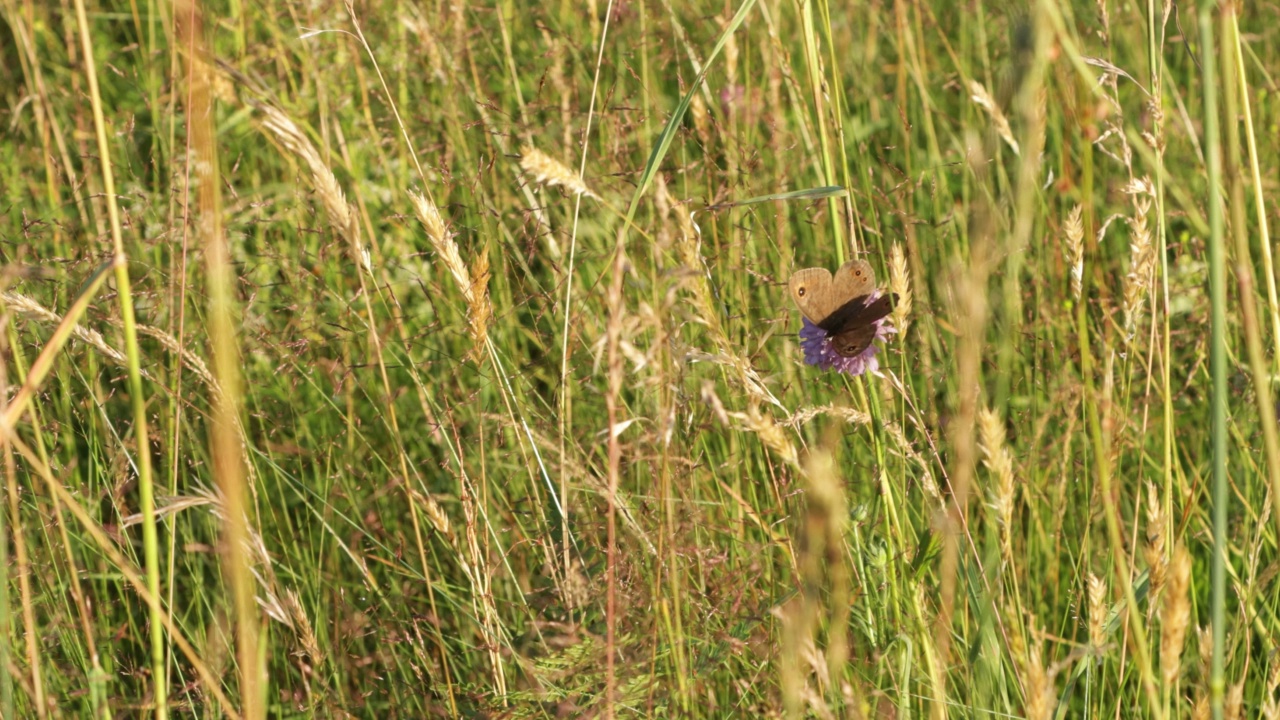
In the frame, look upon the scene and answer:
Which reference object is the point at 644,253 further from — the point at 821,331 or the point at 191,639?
the point at 191,639

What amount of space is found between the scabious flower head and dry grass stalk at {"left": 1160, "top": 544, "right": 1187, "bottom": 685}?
0.53 metres

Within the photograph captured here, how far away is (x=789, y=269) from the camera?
1653 millimetres

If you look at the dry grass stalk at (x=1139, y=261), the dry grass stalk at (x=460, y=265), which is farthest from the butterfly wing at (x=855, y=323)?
the dry grass stalk at (x=460, y=265)

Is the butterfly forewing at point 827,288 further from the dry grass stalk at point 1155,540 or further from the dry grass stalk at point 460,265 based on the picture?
the dry grass stalk at point 1155,540

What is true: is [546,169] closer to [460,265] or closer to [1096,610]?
[460,265]

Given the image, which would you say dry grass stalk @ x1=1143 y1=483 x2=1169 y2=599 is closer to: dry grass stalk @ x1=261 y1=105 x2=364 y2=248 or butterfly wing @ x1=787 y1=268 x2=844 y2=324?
butterfly wing @ x1=787 y1=268 x2=844 y2=324

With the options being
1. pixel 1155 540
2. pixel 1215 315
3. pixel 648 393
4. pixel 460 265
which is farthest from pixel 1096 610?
pixel 460 265

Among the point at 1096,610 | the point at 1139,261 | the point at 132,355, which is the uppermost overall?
the point at 132,355

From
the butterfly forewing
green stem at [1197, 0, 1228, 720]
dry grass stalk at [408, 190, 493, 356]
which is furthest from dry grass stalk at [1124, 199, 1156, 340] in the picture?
dry grass stalk at [408, 190, 493, 356]

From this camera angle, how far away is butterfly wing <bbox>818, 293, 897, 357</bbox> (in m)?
1.33

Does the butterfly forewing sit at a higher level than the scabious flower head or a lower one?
higher

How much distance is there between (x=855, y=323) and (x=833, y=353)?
49mm

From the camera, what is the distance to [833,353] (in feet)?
4.52

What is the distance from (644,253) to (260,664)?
1080 millimetres
